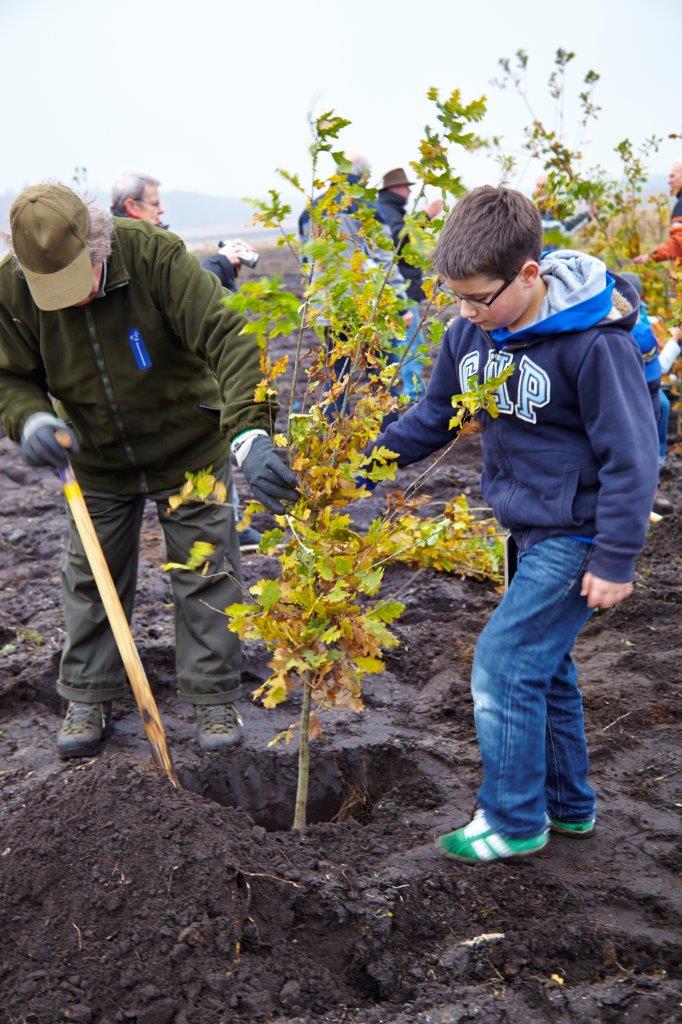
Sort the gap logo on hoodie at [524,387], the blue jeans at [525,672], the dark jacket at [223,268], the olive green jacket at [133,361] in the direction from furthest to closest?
the dark jacket at [223,268] → the olive green jacket at [133,361] → the blue jeans at [525,672] → the gap logo on hoodie at [524,387]

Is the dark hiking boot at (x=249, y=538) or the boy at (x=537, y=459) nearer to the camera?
the boy at (x=537, y=459)

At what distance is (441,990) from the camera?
233cm

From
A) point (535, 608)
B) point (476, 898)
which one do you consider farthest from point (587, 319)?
point (476, 898)

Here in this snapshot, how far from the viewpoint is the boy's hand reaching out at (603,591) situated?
2.33 metres

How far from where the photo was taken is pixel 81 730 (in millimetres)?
3613

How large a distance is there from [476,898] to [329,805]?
95 centimetres

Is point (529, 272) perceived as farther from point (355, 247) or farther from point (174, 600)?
point (174, 600)

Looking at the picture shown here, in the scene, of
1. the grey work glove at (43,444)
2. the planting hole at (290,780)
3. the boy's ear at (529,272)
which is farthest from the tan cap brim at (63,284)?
the planting hole at (290,780)

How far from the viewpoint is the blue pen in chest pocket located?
3.25m

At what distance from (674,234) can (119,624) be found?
514 cm

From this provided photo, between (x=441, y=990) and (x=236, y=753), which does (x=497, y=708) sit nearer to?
(x=441, y=990)

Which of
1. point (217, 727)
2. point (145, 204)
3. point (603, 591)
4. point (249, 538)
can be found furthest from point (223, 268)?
point (603, 591)

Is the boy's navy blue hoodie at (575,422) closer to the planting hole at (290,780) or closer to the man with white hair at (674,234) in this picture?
the planting hole at (290,780)

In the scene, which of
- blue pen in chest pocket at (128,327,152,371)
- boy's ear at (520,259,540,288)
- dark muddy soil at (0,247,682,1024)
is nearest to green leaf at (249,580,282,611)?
dark muddy soil at (0,247,682,1024)
